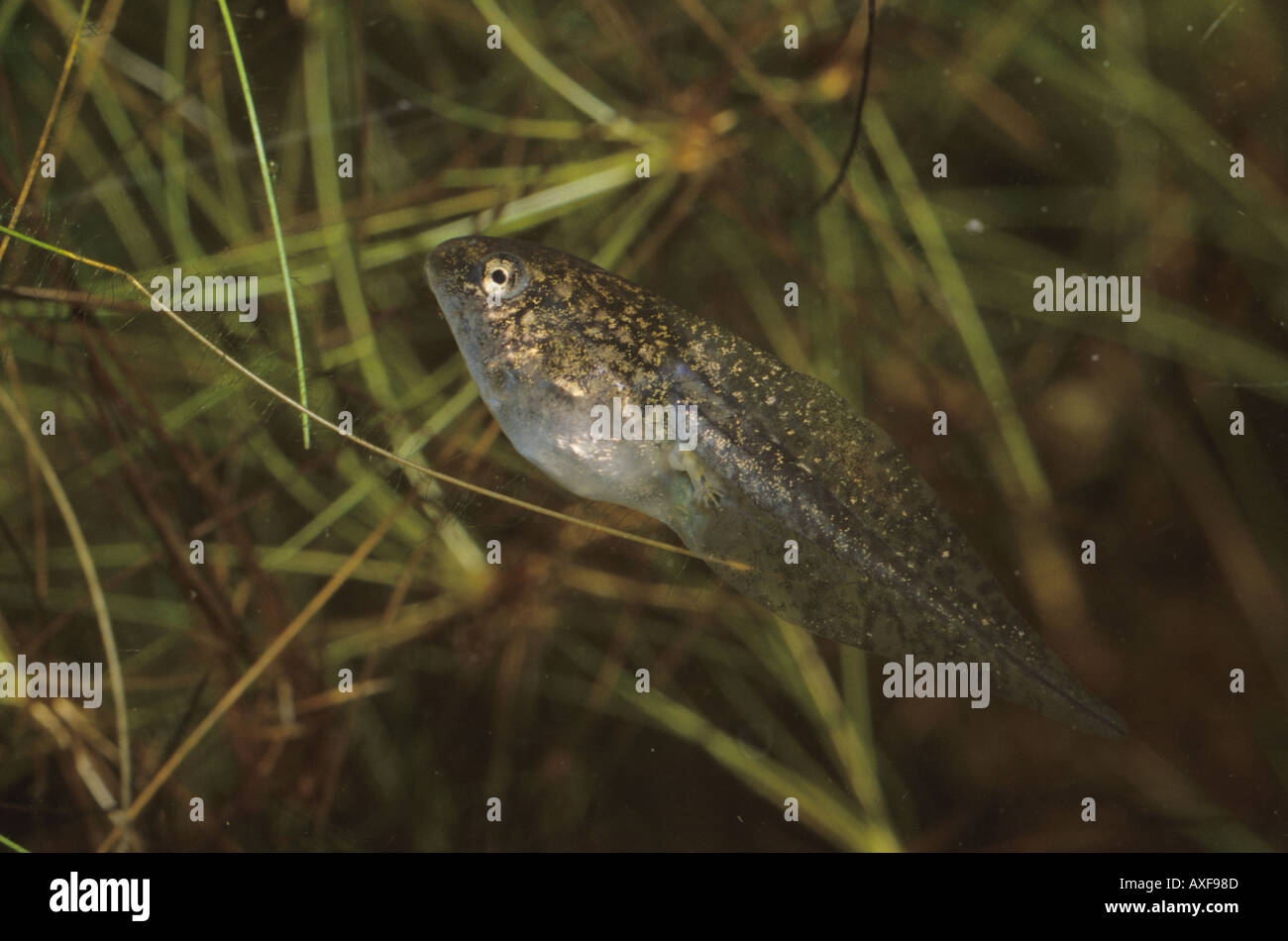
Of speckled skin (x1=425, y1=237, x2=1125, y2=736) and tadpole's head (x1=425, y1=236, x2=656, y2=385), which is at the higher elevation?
tadpole's head (x1=425, y1=236, x2=656, y2=385)

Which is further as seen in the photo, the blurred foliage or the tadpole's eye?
the blurred foliage

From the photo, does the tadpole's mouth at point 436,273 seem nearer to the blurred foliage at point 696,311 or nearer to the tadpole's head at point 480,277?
the tadpole's head at point 480,277

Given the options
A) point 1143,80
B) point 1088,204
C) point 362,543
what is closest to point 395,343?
point 362,543

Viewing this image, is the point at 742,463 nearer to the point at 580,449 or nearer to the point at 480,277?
the point at 580,449

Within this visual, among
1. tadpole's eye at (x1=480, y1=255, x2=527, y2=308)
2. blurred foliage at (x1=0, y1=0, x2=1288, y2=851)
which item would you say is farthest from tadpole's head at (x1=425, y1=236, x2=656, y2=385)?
blurred foliage at (x1=0, y1=0, x2=1288, y2=851)

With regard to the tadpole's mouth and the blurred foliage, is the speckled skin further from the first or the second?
the blurred foliage
